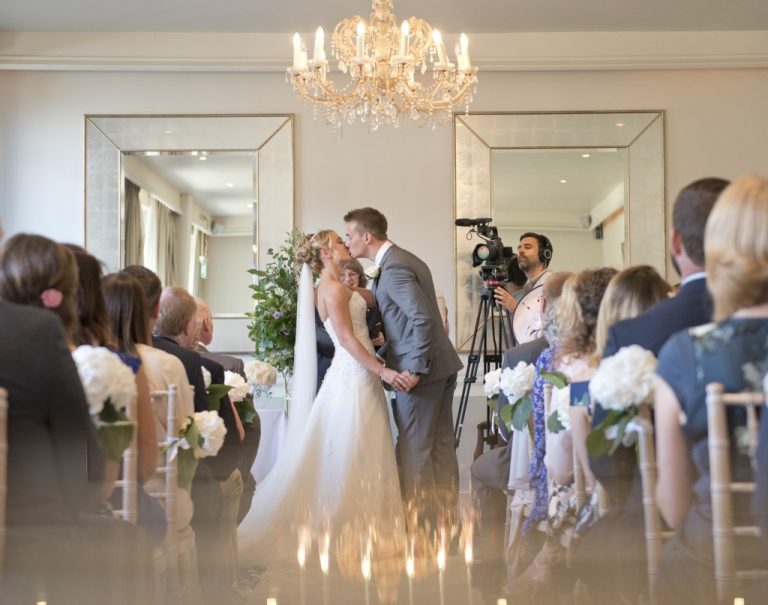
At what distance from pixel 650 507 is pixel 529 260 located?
184 inches

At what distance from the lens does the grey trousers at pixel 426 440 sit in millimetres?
4773

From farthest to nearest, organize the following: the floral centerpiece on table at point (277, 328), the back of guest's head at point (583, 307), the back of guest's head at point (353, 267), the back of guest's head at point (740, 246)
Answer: the floral centerpiece on table at point (277, 328)
the back of guest's head at point (353, 267)
the back of guest's head at point (583, 307)
the back of guest's head at point (740, 246)

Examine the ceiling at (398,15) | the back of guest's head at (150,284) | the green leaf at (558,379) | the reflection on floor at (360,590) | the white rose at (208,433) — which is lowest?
the reflection on floor at (360,590)

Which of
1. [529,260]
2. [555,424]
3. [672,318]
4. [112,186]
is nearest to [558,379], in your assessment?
[555,424]

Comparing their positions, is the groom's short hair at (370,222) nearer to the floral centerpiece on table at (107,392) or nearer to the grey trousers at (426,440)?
the grey trousers at (426,440)

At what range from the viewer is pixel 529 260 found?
21.2 feet

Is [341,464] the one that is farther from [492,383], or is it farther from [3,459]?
[3,459]

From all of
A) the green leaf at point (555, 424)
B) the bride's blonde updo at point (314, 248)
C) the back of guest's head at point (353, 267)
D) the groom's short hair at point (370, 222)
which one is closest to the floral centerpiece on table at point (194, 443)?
the green leaf at point (555, 424)

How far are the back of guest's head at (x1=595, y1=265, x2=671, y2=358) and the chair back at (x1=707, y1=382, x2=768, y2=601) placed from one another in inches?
27.0

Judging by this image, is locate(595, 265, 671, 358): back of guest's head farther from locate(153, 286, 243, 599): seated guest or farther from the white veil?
the white veil

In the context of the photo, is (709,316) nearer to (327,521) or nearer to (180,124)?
(327,521)

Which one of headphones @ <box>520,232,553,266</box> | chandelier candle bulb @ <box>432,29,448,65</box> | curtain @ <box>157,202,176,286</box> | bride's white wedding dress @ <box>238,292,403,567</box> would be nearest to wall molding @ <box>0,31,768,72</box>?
curtain @ <box>157,202,176,286</box>

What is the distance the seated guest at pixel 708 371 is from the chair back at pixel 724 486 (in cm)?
2

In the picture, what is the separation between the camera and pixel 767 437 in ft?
5.29
